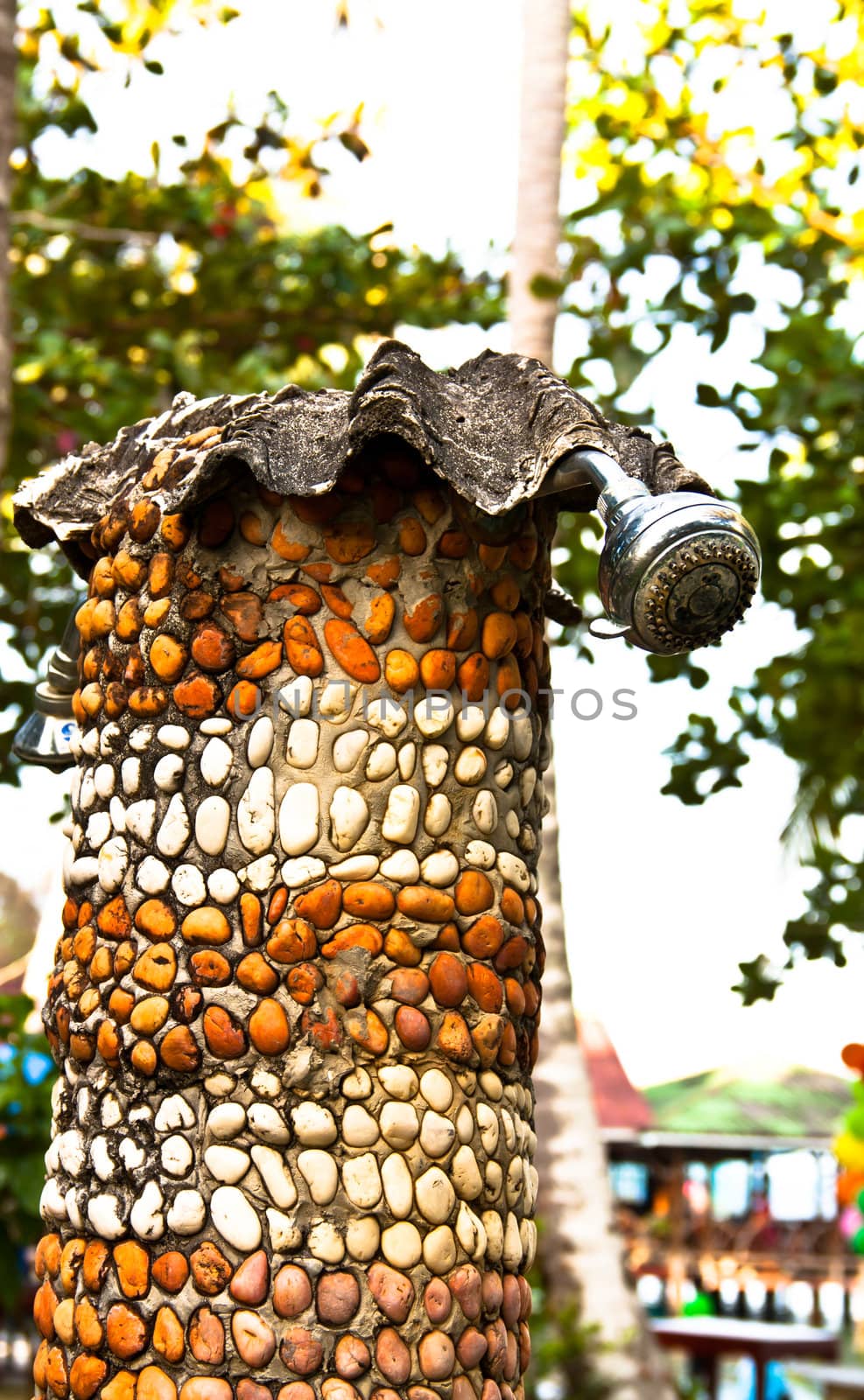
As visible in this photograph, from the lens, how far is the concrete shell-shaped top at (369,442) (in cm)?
198

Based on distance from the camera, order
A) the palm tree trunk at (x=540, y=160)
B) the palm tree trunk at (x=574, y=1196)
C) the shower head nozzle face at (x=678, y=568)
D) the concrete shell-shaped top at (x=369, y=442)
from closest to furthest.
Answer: the shower head nozzle face at (x=678, y=568), the concrete shell-shaped top at (x=369, y=442), the palm tree trunk at (x=540, y=160), the palm tree trunk at (x=574, y=1196)

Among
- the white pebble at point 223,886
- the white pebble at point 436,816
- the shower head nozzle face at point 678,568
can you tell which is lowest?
the white pebble at point 223,886

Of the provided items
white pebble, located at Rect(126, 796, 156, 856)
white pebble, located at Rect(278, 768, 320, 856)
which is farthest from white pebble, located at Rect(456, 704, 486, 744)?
white pebble, located at Rect(126, 796, 156, 856)

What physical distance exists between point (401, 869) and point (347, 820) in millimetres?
106

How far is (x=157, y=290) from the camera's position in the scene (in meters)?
7.24

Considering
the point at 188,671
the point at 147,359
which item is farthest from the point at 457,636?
the point at 147,359

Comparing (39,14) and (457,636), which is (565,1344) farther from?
(39,14)

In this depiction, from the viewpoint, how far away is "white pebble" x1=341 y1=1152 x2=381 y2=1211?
1.94 meters

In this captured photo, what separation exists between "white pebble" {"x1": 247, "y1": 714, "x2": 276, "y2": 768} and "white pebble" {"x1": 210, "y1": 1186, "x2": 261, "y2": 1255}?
1.94 ft

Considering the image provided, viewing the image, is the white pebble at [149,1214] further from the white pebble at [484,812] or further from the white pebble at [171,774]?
the white pebble at [484,812]

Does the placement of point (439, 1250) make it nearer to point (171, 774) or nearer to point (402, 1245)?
point (402, 1245)

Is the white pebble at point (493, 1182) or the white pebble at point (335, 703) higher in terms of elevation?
the white pebble at point (335, 703)

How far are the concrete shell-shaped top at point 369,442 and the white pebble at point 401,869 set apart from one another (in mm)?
510

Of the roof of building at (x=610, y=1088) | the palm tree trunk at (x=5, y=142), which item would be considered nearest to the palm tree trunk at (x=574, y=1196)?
the palm tree trunk at (x=5, y=142)
